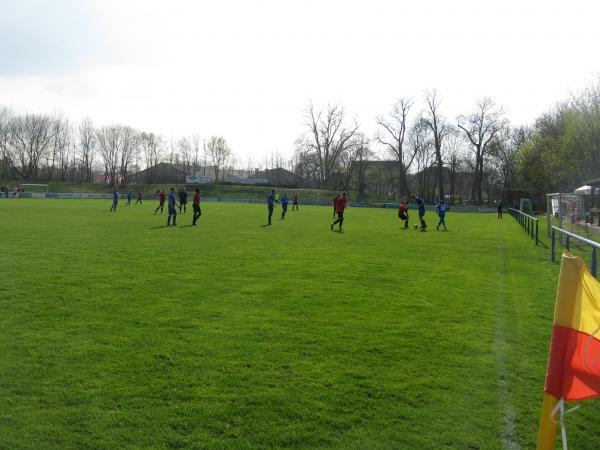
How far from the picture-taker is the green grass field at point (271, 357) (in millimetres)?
3631

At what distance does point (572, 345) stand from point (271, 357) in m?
3.05

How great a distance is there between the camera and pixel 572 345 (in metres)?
2.97

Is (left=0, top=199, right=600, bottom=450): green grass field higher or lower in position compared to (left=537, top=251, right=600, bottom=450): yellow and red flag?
lower

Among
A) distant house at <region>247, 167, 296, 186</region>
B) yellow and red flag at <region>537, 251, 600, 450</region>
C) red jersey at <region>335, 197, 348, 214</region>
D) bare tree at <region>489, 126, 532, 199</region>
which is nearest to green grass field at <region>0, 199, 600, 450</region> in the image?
yellow and red flag at <region>537, 251, 600, 450</region>

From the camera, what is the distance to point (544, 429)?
2859 millimetres

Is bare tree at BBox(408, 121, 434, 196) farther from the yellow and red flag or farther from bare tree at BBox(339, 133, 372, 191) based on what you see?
the yellow and red flag

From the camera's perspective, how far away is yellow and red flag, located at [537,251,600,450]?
293cm

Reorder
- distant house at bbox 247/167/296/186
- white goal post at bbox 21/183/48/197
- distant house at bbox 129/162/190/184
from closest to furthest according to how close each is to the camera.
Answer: white goal post at bbox 21/183/48/197
distant house at bbox 129/162/190/184
distant house at bbox 247/167/296/186

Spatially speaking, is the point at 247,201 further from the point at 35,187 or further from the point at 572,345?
the point at 572,345

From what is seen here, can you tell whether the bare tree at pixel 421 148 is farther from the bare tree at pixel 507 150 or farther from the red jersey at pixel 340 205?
the red jersey at pixel 340 205

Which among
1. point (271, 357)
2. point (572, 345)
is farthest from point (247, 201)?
point (572, 345)

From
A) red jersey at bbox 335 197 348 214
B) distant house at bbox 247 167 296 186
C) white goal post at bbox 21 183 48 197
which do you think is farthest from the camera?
distant house at bbox 247 167 296 186

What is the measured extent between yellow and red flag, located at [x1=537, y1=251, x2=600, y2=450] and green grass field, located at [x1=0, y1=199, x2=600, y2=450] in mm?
778

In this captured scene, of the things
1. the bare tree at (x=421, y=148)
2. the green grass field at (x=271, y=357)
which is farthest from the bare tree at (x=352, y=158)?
the green grass field at (x=271, y=357)
